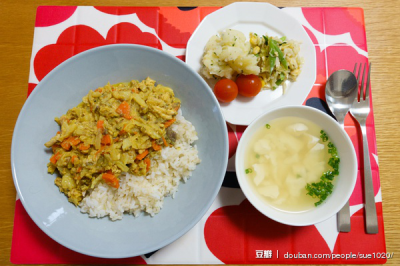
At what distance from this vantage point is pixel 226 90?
236cm

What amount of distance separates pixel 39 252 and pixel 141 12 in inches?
87.3

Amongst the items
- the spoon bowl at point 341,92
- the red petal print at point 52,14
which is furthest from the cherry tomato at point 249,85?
the red petal print at point 52,14

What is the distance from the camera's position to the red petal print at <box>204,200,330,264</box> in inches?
93.7

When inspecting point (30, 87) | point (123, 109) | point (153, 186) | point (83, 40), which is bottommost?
point (153, 186)

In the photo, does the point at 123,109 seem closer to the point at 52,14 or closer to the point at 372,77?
the point at 52,14

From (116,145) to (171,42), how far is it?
3.77 feet

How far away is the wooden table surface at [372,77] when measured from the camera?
2480 mm

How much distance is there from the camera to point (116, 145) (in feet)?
6.75

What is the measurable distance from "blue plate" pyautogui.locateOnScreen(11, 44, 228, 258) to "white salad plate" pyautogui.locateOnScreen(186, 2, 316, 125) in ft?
1.10

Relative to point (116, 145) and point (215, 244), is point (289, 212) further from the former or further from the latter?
point (116, 145)

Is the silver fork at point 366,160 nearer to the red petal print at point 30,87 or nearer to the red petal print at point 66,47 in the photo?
the red petal print at point 66,47

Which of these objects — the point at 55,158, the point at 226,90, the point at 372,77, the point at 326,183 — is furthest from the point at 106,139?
the point at 372,77

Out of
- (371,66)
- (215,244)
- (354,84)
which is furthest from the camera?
(371,66)

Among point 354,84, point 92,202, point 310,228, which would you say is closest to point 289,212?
point 310,228
